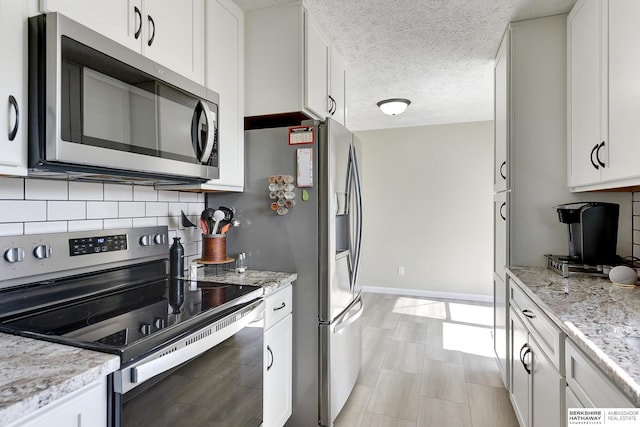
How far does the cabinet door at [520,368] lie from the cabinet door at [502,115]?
0.90m

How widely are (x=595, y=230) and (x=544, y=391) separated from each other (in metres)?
0.98

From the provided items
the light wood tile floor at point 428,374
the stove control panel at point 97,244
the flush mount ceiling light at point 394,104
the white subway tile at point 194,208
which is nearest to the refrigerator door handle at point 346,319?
the light wood tile floor at point 428,374

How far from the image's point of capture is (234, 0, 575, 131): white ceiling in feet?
6.52

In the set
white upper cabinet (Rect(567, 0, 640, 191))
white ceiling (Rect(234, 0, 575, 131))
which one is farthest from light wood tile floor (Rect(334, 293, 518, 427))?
white ceiling (Rect(234, 0, 575, 131))

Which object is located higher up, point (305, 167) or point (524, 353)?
point (305, 167)

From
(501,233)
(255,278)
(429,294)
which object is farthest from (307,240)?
(429,294)

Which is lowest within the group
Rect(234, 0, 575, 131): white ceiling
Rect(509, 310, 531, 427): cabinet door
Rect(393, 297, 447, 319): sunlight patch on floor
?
Rect(393, 297, 447, 319): sunlight patch on floor

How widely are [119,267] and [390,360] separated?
2.21 m

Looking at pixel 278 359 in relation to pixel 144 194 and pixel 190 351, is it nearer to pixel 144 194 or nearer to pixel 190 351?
pixel 190 351

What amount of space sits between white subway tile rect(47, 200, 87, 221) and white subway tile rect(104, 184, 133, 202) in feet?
0.38

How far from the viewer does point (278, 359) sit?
1743 millimetres

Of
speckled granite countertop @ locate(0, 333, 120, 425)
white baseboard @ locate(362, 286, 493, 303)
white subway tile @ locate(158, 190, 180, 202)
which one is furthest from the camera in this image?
white baseboard @ locate(362, 286, 493, 303)

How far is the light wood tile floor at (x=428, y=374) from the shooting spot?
82.0 inches

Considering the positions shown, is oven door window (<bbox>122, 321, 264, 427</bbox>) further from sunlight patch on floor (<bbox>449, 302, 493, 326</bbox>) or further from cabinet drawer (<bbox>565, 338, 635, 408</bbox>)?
sunlight patch on floor (<bbox>449, 302, 493, 326</bbox>)
